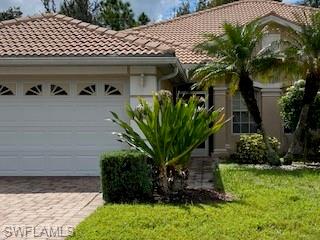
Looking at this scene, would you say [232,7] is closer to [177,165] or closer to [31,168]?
[31,168]

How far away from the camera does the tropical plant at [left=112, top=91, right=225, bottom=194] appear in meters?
10.1

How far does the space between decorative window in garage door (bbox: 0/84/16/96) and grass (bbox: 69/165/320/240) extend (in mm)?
6425

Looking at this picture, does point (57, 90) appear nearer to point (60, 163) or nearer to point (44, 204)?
point (60, 163)

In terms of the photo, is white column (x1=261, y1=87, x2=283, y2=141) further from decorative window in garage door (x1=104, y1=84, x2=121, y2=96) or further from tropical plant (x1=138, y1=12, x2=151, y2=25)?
tropical plant (x1=138, y1=12, x2=151, y2=25)

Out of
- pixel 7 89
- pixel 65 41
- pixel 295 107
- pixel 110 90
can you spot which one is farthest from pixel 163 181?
pixel 295 107

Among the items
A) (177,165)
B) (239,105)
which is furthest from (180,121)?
(239,105)

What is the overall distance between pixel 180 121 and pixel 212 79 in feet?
19.9

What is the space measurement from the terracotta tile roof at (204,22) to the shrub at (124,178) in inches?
410

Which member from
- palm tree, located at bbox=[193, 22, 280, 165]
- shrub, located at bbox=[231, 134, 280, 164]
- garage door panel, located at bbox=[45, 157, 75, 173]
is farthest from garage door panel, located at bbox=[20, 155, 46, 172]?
shrub, located at bbox=[231, 134, 280, 164]

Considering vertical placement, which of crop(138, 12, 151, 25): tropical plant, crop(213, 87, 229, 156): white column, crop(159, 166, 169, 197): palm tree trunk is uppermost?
crop(138, 12, 151, 25): tropical plant

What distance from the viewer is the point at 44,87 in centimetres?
1398

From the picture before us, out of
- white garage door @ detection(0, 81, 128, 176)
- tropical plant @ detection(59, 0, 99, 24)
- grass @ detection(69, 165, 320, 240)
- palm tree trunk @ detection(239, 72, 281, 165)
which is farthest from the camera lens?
tropical plant @ detection(59, 0, 99, 24)

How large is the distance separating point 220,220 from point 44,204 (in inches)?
150

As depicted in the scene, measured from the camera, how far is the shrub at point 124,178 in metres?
9.74
